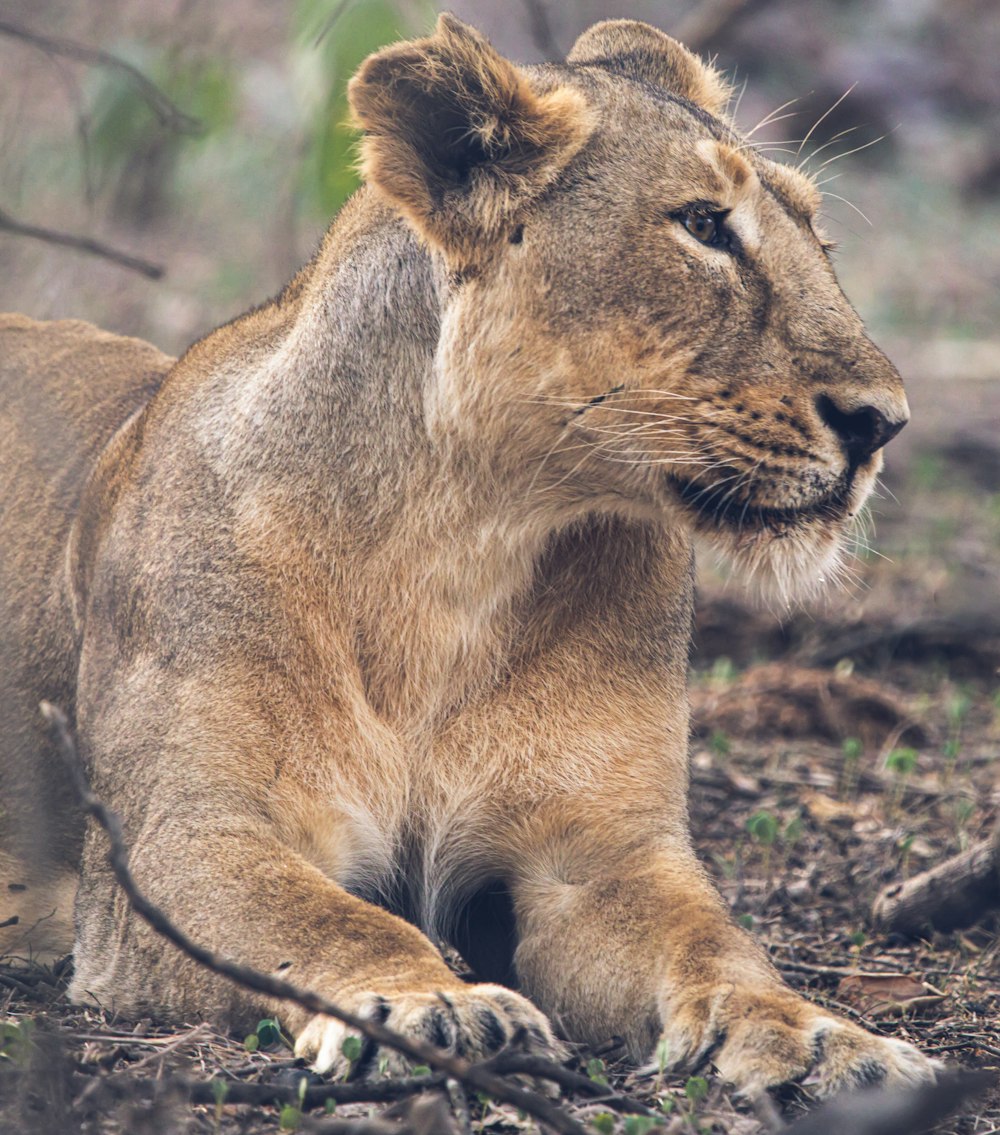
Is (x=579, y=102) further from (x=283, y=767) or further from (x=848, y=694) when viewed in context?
(x=848, y=694)

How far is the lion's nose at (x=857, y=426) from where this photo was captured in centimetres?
328

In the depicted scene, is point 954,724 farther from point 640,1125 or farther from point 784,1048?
point 640,1125

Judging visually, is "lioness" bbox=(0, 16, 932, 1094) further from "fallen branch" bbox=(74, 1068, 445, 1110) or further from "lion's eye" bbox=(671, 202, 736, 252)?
"fallen branch" bbox=(74, 1068, 445, 1110)

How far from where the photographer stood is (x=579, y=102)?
3500 mm

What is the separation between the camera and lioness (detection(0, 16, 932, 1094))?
328 cm

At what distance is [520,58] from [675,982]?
11416 mm

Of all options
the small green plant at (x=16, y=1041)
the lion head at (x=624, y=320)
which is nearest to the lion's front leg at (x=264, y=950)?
the small green plant at (x=16, y=1041)

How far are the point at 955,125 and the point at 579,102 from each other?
34.3 feet

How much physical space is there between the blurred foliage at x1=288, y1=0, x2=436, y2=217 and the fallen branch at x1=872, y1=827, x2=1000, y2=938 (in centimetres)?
270

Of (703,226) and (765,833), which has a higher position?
(703,226)

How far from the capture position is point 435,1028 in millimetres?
2686

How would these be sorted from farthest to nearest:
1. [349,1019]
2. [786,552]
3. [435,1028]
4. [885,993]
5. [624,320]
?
[885,993], [786,552], [624,320], [435,1028], [349,1019]

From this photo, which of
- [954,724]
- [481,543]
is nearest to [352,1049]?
[481,543]

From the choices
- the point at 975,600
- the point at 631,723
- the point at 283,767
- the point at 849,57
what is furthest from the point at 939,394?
the point at 283,767
